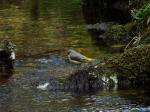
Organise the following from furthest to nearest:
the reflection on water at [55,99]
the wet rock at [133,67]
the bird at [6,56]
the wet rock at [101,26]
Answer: the wet rock at [101,26], the bird at [6,56], the wet rock at [133,67], the reflection on water at [55,99]

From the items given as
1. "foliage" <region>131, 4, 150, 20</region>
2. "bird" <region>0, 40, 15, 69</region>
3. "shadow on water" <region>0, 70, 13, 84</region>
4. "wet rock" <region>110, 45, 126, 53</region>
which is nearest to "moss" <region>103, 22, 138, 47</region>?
"wet rock" <region>110, 45, 126, 53</region>

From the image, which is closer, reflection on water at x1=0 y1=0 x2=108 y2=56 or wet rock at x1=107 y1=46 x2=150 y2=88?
wet rock at x1=107 y1=46 x2=150 y2=88

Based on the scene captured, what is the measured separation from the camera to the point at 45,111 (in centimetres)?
891

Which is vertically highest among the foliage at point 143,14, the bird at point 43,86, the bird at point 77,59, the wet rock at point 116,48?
the foliage at point 143,14

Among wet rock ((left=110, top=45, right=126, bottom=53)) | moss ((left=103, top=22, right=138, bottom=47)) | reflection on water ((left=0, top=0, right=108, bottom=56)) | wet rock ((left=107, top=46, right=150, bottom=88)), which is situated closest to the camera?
wet rock ((left=107, top=46, right=150, bottom=88))

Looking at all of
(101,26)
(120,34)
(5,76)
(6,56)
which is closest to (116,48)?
(120,34)

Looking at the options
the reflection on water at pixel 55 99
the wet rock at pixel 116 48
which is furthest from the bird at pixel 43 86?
the wet rock at pixel 116 48

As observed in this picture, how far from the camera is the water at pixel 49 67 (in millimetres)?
9195

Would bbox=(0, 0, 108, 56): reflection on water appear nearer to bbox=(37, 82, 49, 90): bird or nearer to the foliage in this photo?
the foliage

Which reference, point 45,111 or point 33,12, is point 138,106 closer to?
point 45,111

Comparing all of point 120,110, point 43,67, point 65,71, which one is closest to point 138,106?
point 120,110

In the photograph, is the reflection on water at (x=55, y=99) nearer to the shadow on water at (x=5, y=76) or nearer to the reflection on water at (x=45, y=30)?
the shadow on water at (x=5, y=76)

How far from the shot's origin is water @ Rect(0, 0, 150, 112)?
362 inches

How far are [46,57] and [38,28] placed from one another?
5.29 metres
